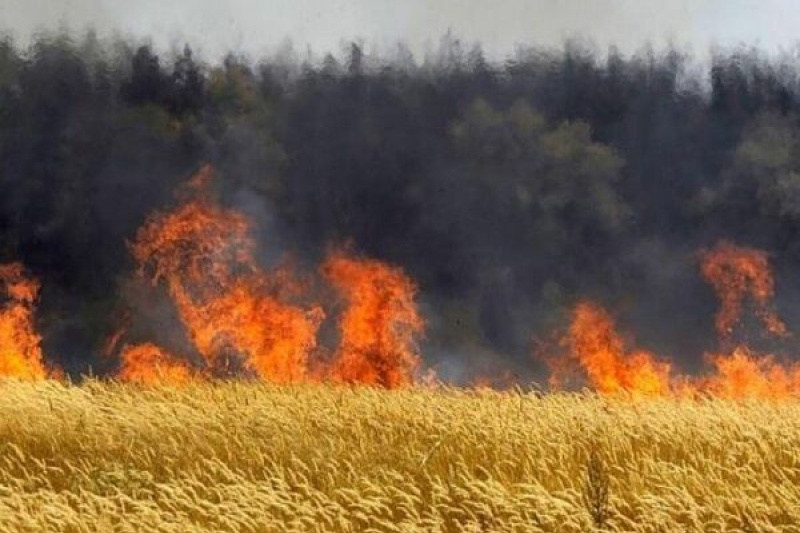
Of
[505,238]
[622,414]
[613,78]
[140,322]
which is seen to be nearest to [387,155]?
[505,238]

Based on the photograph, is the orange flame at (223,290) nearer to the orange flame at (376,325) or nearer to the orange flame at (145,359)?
the orange flame at (145,359)

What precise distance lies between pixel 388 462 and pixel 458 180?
24099 mm

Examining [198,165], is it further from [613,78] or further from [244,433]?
[244,433]

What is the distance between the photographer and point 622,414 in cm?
1321

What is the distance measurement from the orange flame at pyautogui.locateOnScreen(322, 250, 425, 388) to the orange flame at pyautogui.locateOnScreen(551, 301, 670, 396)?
4482 mm

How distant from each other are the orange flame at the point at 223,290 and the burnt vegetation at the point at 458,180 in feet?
2.31

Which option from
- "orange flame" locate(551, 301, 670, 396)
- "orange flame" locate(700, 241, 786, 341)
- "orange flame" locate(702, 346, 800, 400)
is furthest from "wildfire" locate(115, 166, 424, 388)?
"orange flame" locate(700, 241, 786, 341)

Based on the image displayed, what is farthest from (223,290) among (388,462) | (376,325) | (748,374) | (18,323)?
(388,462)

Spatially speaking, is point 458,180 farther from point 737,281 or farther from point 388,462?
point 388,462

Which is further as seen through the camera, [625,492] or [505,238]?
[505,238]

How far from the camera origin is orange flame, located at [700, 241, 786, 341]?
2991 centimetres

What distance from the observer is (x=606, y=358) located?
2917 cm

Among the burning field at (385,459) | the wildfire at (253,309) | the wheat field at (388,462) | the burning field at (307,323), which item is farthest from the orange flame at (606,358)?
the wheat field at (388,462)

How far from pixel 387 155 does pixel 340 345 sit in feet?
26.2
